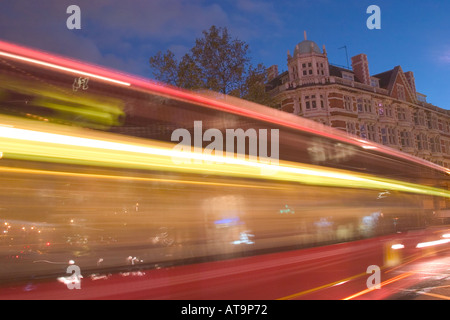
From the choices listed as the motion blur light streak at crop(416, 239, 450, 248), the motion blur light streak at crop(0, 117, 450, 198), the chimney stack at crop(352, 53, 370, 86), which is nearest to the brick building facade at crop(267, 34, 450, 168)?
the chimney stack at crop(352, 53, 370, 86)

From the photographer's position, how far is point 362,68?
127 feet

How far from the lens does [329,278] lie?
15.3 ft

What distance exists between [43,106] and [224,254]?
7.03 feet

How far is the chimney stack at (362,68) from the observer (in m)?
38.6

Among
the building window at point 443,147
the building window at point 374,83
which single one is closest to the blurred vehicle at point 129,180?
the building window at point 374,83

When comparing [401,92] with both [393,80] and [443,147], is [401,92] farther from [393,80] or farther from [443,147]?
[443,147]

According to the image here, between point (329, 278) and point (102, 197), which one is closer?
point (102, 197)

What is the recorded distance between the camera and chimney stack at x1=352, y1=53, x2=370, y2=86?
38.6 m

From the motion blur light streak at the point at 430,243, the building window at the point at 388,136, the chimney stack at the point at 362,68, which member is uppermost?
the chimney stack at the point at 362,68

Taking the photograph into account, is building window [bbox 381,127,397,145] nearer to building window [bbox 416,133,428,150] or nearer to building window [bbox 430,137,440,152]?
building window [bbox 416,133,428,150]

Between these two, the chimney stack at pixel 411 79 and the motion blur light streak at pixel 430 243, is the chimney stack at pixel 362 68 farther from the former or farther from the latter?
the motion blur light streak at pixel 430 243
